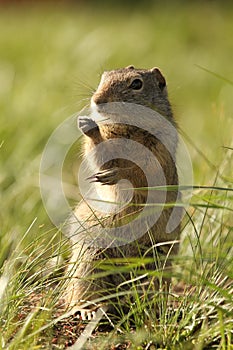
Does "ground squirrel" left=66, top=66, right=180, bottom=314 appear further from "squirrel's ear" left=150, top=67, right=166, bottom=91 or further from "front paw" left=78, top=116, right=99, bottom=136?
"squirrel's ear" left=150, top=67, right=166, bottom=91

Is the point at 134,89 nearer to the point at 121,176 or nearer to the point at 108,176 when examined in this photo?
the point at 121,176

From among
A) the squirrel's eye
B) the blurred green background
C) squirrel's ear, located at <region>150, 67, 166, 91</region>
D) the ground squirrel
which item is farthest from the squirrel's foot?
squirrel's ear, located at <region>150, 67, 166, 91</region>

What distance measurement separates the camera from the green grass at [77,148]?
104 inches

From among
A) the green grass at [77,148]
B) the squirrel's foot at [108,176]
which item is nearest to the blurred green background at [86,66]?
the green grass at [77,148]

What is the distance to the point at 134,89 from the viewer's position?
371cm

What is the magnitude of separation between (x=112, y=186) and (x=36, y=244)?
550mm

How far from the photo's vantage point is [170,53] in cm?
960

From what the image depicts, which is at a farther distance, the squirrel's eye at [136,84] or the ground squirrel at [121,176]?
the squirrel's eye at [136,84]

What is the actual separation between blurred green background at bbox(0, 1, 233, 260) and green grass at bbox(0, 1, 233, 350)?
0.01 metres

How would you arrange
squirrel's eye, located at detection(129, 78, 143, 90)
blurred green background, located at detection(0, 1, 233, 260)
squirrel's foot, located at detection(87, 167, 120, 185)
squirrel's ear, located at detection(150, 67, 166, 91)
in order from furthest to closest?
1. blurred green background, located at detection(0, 1, 233, 260)
2. squirrel's ear, located at detection(150, 67, 166, 91)
3. squirrel's eye, located at detection(129, 78, 143, 90)
4. squirrel's foot, located at detection(87, 167, 120, 185)

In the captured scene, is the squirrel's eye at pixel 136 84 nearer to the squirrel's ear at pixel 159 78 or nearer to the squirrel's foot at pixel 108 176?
the squirrel's ear at pixel 159 78

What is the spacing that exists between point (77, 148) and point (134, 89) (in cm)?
217

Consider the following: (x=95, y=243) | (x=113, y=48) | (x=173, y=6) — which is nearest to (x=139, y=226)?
(x=95, y=243)

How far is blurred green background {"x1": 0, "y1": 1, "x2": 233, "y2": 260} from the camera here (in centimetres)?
446
